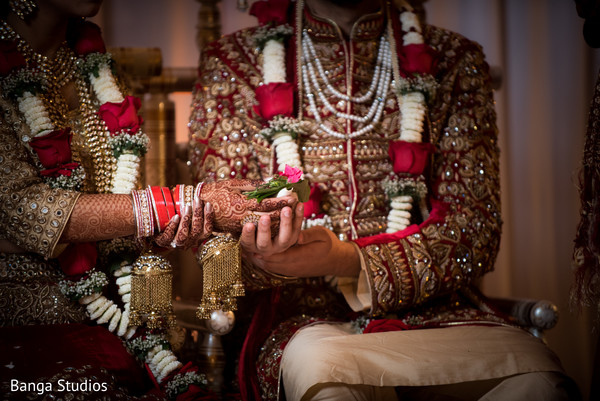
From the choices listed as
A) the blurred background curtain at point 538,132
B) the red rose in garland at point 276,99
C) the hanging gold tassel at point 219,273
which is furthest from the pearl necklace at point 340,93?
the blurred background curtain at point 538,132

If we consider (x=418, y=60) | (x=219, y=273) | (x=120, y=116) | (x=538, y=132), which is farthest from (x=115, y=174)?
(x=538, y=132)

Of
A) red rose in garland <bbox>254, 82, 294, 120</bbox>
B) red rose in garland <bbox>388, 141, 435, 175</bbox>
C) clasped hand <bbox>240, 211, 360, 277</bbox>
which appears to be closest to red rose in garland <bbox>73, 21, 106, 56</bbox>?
red rose in garland <bbox>254, 82, 294, 120</bbox>

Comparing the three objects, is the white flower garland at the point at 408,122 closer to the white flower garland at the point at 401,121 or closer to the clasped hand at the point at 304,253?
the white flower garland at the point at 401,121

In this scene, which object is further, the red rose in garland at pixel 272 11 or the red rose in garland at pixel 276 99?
the red rose in garland at pixel 272 11

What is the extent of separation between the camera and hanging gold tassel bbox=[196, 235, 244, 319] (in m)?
1.68

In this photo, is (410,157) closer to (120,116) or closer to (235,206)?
(235,206)

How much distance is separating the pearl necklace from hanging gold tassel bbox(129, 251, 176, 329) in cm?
77

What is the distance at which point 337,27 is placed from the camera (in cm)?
226

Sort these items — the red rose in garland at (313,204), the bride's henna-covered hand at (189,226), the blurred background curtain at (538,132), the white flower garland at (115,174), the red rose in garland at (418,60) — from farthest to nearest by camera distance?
the blurred background curtain at (538,132), the red rose in garland at (418,60), the red rose in garland at (313,204), the white flower garland at (115,174), the bride's henna-covered hand at (189,226)

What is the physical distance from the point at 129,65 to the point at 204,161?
1.48ft

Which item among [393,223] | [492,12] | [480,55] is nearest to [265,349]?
[393,223]

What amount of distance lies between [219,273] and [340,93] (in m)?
0.85

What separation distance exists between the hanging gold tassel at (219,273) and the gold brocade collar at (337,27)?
2.93 feet

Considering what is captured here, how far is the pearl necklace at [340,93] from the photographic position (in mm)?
2223
